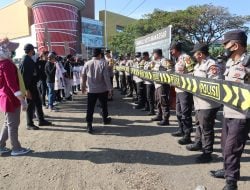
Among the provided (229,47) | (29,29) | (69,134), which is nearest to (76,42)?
(29,29)

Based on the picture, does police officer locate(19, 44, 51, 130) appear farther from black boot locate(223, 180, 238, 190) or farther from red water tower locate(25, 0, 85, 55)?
red water tower locate(25, 0, 85, 55)

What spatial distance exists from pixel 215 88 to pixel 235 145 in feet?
3.73

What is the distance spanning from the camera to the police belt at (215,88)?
167 inches

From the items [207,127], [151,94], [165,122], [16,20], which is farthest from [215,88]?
[16,20]

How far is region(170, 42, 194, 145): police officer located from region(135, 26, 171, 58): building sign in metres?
6.10

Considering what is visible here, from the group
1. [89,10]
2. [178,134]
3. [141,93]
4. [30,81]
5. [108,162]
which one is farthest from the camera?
[89,10]

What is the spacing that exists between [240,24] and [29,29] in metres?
40.2

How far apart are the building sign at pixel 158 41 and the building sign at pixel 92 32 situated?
45.2 meters

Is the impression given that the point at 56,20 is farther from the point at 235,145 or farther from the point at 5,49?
the point at 235,145

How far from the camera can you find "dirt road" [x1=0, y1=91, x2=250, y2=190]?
4895 millimetres

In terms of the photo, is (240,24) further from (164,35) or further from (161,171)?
(161,171)

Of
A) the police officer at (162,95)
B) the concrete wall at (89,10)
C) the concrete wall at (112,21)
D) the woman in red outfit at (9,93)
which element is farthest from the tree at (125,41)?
the woman in red outfit at (9,93)

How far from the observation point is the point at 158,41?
599 inches

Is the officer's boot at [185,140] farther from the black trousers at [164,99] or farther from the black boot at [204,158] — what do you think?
the black trousers at [164,99]
